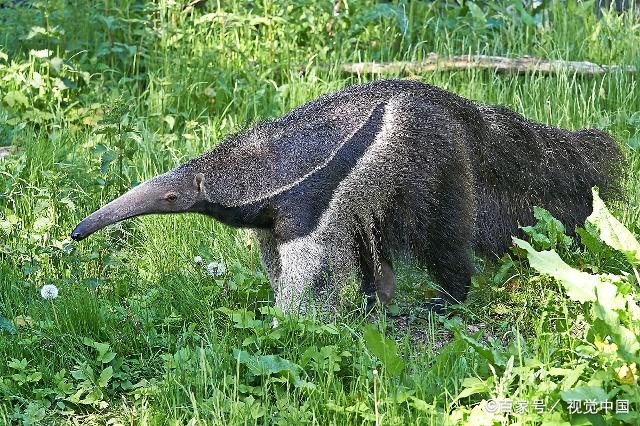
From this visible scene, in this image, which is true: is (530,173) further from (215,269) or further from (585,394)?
(585,394)

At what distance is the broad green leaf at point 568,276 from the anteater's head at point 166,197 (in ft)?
6.13

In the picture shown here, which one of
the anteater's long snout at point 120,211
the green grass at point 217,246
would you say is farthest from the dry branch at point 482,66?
the anteater's long snout at point 120,211

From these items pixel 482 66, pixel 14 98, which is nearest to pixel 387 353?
pixel 482 66

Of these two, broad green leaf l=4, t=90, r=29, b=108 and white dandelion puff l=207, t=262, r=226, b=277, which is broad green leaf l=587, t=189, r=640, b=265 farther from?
broad green leaf l=4, t=90, r=29, b=108

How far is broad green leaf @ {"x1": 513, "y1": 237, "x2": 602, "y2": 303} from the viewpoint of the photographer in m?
4.07

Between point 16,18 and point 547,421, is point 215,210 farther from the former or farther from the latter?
point 16,18

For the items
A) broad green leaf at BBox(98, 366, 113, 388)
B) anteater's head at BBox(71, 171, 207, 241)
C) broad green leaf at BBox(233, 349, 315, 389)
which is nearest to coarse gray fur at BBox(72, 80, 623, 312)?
anteater's head at BBox(71, 171, 207, 241)

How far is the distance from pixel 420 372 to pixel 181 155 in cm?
355

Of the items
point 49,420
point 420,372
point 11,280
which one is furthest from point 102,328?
point 420,372

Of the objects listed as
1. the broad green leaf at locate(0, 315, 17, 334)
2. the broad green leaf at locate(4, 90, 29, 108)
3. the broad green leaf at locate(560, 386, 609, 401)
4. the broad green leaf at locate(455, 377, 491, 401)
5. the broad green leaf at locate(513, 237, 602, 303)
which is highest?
the broad green leaf at locate(4, 90, 29, 108)

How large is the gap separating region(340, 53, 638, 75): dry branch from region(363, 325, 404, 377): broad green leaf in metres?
4.58

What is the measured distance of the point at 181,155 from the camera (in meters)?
7.26

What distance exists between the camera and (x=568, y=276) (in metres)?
4.13

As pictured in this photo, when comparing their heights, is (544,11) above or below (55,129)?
above
